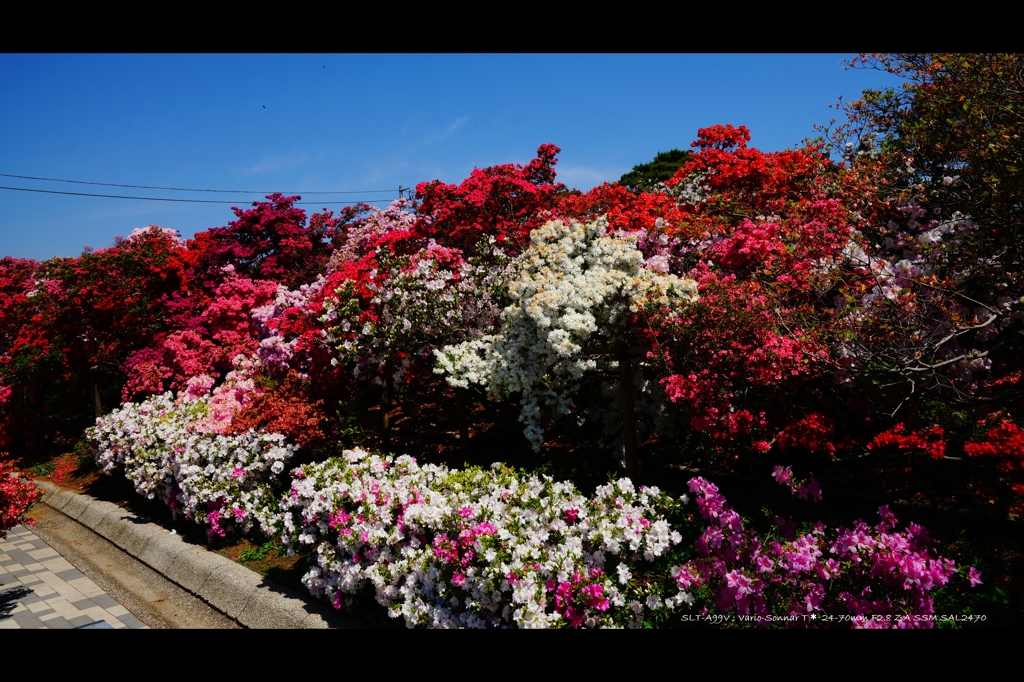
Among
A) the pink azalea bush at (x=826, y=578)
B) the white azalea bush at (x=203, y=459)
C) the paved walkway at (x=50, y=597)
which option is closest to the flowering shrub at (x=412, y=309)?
the white azalea bush at (x=203, y=459)

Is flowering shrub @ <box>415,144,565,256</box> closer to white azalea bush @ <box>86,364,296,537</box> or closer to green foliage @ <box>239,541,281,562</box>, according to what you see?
white azalea bush @ <box>86,364,296,537</box>

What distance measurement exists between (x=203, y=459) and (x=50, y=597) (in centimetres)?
218

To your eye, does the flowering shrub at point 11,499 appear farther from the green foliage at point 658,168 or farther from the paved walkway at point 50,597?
the green foliage at point 658,168

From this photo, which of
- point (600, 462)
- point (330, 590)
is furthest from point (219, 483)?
point (600, 462)

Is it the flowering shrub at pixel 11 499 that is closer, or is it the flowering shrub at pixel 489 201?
the flowering shrub at pixel 11 499

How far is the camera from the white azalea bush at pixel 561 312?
5.93m

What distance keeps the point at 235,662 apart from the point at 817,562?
3813mm

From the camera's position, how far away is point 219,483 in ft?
25.3

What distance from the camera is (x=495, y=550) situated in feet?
15.2

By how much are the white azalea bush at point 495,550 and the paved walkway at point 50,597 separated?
2376 millimetres

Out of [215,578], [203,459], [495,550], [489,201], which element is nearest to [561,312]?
[495,550]

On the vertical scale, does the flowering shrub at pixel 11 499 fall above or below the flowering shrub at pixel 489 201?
below

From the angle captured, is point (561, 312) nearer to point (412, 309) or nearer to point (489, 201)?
point (412, 309)
